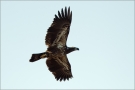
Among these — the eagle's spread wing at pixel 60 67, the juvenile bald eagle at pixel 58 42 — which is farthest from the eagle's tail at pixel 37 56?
the eagle's spread wing at pixel 60 67

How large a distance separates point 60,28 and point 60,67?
235 cm

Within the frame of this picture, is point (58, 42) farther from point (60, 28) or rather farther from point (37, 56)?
point (37, 56)

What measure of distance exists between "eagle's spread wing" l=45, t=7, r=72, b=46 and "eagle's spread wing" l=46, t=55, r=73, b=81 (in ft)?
3.40

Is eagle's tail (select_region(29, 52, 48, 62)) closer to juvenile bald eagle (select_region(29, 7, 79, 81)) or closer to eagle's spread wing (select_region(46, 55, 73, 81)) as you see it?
juvenile bald eagle (select_region(29, 7, 79, 81))

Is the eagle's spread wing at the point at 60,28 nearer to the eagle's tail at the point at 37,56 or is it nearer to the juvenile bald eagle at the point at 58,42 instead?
the juvenile bald eagle at the point at 58,42

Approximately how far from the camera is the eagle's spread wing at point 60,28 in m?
18.0

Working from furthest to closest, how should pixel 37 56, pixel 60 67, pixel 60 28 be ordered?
1. pixel 60 67
2. pixel 60 28
3. pixel 37 56

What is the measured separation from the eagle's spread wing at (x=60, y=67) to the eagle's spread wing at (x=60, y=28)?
1.04 m

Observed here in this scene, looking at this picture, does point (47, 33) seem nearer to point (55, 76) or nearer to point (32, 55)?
point (32, 55)

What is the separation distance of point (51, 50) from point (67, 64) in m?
1.75

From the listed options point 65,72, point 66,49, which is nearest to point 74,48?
point 66,49

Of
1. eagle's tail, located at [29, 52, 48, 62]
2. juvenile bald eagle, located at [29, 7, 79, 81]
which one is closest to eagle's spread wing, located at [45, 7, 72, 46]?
juvenile bald eagle, located at [29, 7, 79, 81]

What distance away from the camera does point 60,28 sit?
18.4 m

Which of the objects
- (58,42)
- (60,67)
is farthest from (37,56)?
(60,67)
